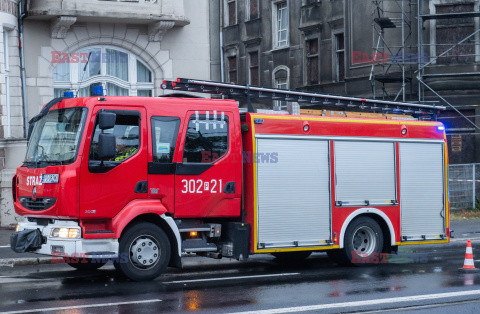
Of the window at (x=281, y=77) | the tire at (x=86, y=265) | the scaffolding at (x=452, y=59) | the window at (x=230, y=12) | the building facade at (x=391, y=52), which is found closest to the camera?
the tire at (x=86, y=265)

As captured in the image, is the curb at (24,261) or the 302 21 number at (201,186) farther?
the curb at (24,261)

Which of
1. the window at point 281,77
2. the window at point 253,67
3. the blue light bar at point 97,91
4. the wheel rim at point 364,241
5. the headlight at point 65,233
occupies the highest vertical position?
the window at point 253,67

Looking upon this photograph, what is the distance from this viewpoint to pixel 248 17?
40750mm

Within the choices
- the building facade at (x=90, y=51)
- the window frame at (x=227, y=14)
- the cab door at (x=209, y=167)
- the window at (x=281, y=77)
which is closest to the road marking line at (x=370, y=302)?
the cab door at (x=209, y=167)

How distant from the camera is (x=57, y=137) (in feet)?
38.7

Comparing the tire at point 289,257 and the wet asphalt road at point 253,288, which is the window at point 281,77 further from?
the wet asphalt road at point 253,288

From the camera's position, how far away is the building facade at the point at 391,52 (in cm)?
2953

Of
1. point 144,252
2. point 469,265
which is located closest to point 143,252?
point 144,252

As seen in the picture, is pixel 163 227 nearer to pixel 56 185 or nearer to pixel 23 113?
pixel 56 185

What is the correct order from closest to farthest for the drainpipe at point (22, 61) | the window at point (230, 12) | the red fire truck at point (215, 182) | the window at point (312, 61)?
1. the red fire truck at point (215, 182)
2. the drainpipe at point (22, 61)
3. the window at point (312, 61)
4. the window at point (230, 12)

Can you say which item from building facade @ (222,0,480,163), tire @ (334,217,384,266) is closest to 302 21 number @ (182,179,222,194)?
tire @ (334,217,384,266)

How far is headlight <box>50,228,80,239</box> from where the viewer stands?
11.3 m

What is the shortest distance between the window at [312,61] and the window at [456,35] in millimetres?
7558

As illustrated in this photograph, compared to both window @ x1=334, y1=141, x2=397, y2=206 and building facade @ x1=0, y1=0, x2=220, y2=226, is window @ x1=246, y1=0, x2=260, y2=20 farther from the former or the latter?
window @ x1=334, y1=141, x2=397, y2=206
